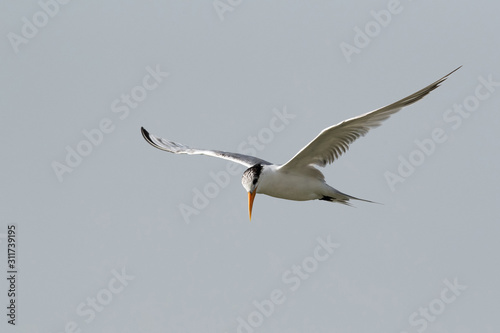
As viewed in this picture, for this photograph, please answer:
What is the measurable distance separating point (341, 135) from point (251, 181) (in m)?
1.29

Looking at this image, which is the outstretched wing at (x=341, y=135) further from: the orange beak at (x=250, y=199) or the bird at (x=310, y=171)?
the orange beak at (x=250, y=199)

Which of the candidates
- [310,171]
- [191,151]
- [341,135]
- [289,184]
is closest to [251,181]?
[289,184]

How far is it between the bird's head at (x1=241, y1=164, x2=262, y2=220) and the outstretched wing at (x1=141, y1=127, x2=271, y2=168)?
46.1 inches

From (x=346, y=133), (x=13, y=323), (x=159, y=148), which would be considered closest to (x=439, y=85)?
(x=346, y=133)

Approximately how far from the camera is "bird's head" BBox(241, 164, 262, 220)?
11.3 m

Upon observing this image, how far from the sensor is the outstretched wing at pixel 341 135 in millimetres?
9883

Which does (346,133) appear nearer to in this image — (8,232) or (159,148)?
(159,148)

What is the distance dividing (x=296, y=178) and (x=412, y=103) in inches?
87.9

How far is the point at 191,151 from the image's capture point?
45.2ft

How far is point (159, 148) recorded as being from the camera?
14.1 meters

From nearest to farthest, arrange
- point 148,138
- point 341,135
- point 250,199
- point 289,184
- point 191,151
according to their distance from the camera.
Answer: point 341,135, point 250,199, point 289,184, point 191,151, point 148,138

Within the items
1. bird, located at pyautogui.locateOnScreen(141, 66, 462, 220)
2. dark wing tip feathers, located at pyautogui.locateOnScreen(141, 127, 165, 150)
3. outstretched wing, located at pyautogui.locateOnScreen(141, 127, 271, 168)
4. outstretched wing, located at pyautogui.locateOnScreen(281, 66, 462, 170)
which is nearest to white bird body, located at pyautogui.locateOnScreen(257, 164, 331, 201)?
bird, located at pyautogui.locateOnScreen(141, 66, 462, 220)

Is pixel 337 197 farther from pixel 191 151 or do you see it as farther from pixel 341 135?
pixel 191 151

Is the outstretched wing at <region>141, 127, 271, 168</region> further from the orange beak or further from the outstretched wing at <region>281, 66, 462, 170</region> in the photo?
the outstretched wing at <region>281, 66, 462, 170</region>
